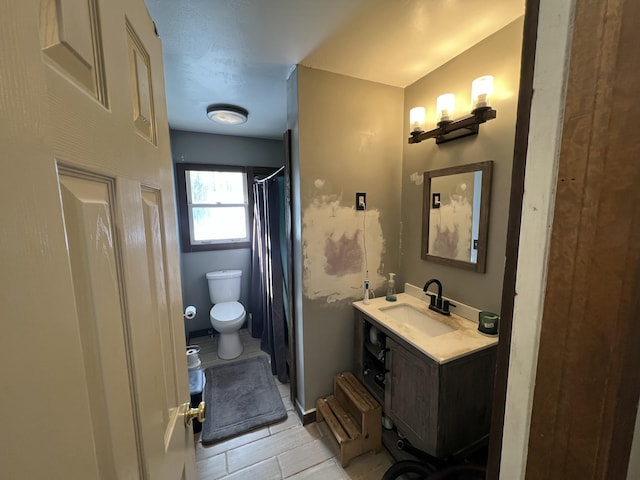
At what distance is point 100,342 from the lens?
0.36 meters

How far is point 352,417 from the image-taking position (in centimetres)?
176

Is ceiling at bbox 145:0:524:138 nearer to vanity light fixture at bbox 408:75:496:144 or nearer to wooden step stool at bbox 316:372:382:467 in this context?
vanity light fixture at bbox 408:75:496:144

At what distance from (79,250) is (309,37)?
1.57 metres

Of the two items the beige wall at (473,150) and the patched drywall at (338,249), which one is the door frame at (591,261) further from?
the patched drywall at (338,249)

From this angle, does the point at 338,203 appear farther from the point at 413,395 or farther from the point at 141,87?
the point at 141,87

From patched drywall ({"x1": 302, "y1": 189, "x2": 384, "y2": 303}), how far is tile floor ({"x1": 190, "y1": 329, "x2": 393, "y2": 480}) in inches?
37.5

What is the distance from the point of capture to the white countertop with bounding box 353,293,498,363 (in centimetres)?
126

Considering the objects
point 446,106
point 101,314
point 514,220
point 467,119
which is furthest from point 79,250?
point 446,106

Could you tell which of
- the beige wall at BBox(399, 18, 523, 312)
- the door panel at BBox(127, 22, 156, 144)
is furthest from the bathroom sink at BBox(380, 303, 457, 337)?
the door panel at BBox(127, 22, 156, 144)

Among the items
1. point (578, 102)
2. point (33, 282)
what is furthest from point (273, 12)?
point (33, 282)

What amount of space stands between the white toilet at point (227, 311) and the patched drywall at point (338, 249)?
126 centimetres

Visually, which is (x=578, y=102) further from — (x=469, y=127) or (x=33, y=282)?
(x=469, y=127)

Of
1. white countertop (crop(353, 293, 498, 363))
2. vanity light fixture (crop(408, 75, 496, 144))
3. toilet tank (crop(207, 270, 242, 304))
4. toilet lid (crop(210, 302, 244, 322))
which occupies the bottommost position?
toilet lid (crop(210, 302, 244, 322))

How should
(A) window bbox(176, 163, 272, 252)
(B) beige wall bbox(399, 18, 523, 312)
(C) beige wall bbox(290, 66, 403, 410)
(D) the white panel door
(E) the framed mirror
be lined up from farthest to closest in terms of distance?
(A) window bbox(176, 163, 272, 252) → (C) beige wall bbox(290, 66, 403, 410) → (E) the framed mirror → (B) beige wall bbox(399, 18, 523, 312) → (D) the white panel door
